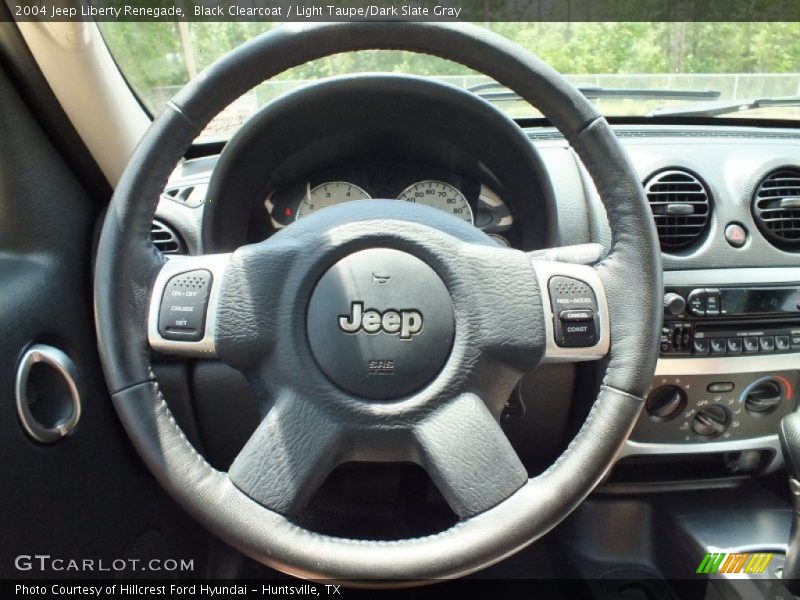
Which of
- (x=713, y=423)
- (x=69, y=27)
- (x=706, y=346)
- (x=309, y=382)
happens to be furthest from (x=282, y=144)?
(x=713, y=423)

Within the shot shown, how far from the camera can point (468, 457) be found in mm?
913

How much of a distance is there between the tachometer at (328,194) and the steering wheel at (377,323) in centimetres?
35

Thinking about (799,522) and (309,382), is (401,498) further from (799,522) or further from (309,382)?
(799,522)

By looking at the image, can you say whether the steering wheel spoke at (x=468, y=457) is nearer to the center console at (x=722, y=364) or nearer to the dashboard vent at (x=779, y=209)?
the center console at (x=722, y=364)

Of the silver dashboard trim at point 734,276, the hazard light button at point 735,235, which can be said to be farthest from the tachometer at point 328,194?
the hazard light button at point 735,235

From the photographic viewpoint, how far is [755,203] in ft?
4.68

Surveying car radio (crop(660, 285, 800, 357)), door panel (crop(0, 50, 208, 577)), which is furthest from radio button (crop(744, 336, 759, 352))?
door panel (crop(0, 50, 208, 577))

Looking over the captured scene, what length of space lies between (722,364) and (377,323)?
83 centimetres

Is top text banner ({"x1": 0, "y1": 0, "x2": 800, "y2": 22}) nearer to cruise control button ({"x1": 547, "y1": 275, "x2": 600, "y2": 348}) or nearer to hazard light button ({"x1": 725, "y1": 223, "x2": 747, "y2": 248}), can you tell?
cruise control button ({"x1": 547, "y1": 275, "x2": 600, "y2": 348})

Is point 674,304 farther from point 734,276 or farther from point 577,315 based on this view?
point 577,315

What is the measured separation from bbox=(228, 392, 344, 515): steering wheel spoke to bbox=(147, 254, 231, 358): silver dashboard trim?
5.3 inches

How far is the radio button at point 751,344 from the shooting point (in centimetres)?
140

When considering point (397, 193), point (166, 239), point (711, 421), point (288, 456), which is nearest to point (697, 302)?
point (711, 421)

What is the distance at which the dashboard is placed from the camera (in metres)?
1.32
